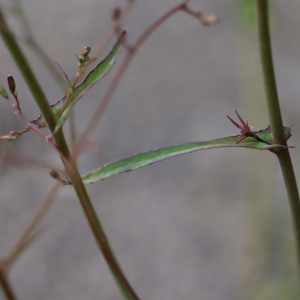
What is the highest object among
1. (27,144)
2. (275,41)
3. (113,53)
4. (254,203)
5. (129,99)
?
(275,41)

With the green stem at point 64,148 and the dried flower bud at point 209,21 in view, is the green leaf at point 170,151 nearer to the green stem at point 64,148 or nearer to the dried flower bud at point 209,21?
the green stem at point 64,148

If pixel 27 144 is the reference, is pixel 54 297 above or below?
below

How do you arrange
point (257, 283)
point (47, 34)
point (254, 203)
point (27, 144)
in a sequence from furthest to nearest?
point (47, 34) → point (27, 144) → point (257, 283) → point (254, 203)

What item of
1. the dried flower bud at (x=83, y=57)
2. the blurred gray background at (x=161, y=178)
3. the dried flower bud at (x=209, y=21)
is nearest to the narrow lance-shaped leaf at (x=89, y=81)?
the dried flower bud at (x=83, y=57)

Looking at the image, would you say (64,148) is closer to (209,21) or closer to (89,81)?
(89,81)

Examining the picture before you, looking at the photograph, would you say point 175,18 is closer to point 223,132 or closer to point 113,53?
point 223,132

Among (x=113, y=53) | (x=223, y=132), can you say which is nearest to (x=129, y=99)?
(x=223, y=132)
